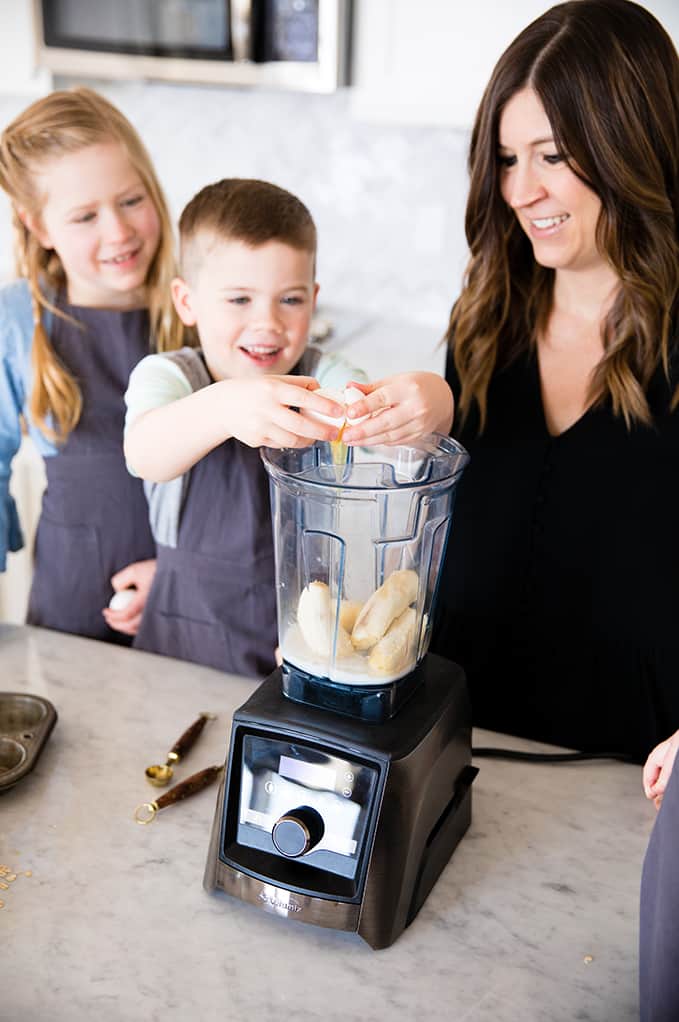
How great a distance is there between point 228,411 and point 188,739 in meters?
0.36

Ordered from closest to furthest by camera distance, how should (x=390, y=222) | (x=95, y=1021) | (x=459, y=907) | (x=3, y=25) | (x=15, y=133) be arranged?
(x=95, y=1021) < (x=459, y=907) < (x=15, y=133) < (x=3, y=25) < (x=390, y=222)

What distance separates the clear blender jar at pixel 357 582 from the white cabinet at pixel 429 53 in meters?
1.47

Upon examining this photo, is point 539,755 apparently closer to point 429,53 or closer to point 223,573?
point 223,573

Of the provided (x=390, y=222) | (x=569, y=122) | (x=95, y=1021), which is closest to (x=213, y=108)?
(x=390, y=222)

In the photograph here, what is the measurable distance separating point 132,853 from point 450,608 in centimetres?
67

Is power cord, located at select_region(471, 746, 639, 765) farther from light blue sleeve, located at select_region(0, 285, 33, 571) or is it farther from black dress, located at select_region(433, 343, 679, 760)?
light blue sleeve, located at select_region(0, 285, 33, 571)

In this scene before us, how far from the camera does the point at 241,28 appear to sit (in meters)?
2.31

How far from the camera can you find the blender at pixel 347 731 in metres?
0.85

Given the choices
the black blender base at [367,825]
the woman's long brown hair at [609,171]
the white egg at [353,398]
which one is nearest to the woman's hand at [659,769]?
the black blender base at [367,825]

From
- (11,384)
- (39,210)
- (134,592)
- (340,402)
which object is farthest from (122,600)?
(340,402)

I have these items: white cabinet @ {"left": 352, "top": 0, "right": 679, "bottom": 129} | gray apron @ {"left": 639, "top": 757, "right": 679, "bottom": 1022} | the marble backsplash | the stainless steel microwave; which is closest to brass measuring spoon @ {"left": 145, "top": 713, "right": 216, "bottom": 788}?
gray apron @ {"left": 639, "top": 757, "right": 679, "bottom": 1022}

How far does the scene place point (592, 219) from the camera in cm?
123

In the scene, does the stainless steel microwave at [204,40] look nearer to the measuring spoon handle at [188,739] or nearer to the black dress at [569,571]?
the black dress at [569,571]

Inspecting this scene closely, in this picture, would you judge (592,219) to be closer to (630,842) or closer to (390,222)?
(630,842)
